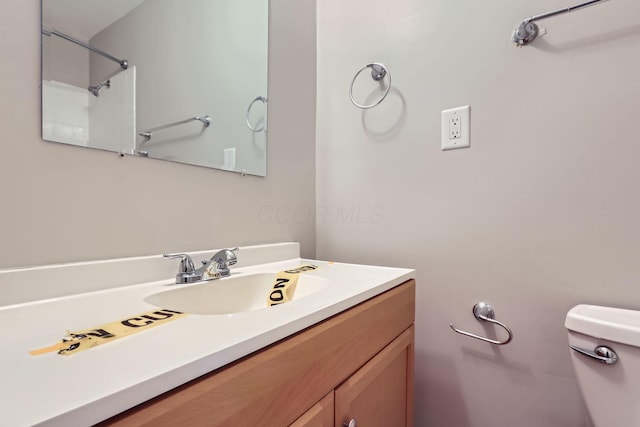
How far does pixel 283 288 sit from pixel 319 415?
31cm

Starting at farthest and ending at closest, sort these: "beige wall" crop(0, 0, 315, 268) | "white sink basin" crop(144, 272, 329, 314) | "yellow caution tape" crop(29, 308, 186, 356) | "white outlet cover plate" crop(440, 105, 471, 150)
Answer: "white outlet cover plate" crop(440, 105, 471, 150) → "white sink basin" crop(144, 272, 329, 314) → "beige wall" crop(0, 0, 315, 268) → "yellow caution tape" crop(29, 308, 186, 356)

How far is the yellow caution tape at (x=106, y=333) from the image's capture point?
13.8 inches

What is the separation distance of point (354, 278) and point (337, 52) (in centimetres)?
95

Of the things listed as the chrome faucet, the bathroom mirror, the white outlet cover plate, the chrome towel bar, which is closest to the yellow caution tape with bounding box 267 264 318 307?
the chrome faucet

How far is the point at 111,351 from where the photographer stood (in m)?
0.34

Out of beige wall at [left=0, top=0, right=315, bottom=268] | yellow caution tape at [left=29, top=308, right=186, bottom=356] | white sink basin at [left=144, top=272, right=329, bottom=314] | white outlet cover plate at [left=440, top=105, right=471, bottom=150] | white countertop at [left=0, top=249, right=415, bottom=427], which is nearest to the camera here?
white countertop at [left=0, top=249, right=415, bottom=427]

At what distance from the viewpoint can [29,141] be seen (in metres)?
0.56

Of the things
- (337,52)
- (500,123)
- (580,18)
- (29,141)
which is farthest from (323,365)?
(337,52)

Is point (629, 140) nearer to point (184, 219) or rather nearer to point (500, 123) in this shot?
point (500, 123)

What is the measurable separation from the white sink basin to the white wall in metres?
0.42

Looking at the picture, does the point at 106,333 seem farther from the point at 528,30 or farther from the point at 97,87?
the point at 528,30

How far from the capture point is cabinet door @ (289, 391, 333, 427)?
45cm

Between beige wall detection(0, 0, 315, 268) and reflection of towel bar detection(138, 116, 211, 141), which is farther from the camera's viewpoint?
reflection of towel bar detection(138, 116, 211, 141)

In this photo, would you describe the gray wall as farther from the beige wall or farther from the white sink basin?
the white sink basin
